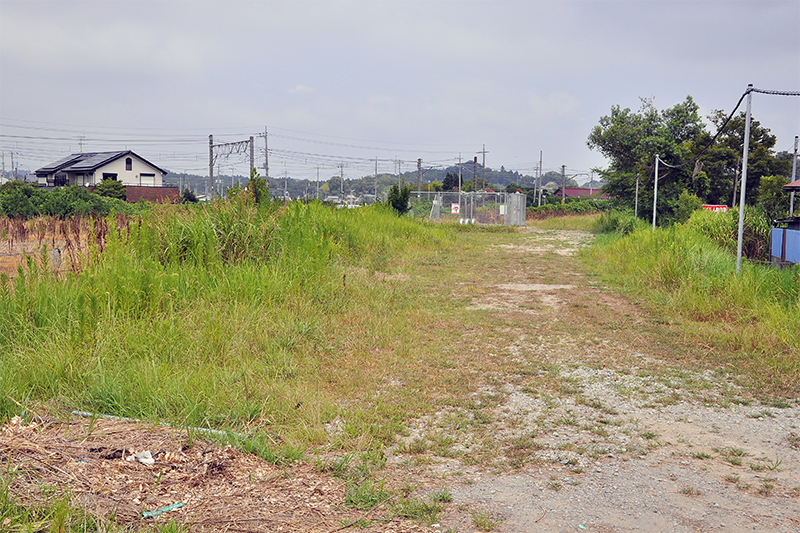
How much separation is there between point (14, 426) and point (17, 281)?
272 cm

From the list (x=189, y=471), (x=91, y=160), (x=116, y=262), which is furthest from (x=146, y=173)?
(x=189, y=471)

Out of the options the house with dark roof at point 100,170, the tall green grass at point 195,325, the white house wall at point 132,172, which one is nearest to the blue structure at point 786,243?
the tall green grass at point 195,325

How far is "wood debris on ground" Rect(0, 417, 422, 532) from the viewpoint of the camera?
2996 millimetres

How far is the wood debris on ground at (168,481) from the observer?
2996 mm

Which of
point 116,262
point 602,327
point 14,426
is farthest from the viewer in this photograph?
point 602,327

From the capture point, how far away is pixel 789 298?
8.23 metres

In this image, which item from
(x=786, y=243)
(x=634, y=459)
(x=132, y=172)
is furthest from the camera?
(x=132, y=172)

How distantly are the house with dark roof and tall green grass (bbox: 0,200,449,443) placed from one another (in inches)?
1998

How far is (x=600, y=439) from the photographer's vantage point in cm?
443

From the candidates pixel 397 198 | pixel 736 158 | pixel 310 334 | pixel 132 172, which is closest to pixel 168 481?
pixel 310 334

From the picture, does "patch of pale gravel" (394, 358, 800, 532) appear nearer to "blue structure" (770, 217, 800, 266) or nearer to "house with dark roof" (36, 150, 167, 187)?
"blue structure" (770, 217, 800, 266)

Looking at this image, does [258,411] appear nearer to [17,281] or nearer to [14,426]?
[14,426]

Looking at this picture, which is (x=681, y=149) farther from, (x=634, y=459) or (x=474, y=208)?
(x=634, y=459)

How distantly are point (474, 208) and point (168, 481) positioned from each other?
29.0 m
